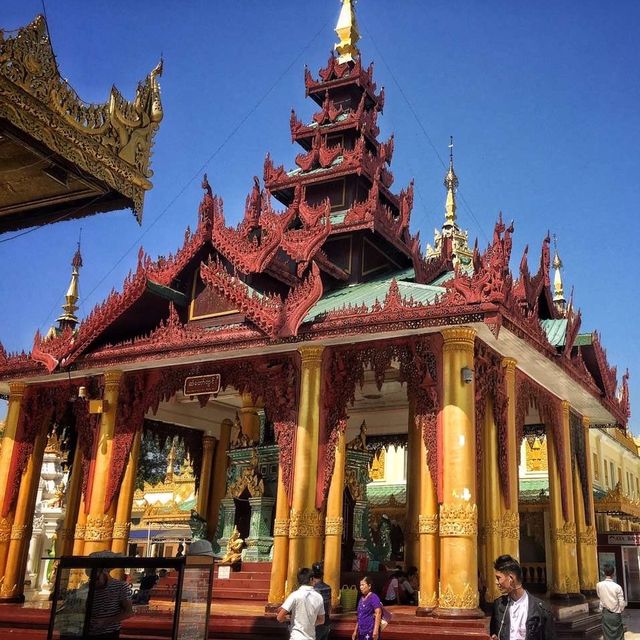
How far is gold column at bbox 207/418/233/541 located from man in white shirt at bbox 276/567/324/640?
13127 mm

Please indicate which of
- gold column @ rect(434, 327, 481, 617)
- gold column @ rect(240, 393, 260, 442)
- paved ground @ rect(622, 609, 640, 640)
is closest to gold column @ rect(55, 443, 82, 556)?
gold column @ rect(240, 393, 260, 442)

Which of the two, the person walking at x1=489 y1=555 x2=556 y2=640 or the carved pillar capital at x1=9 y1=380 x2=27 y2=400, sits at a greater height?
the carved pillar capital at x1=9 y1=380 x2=27 y2=400

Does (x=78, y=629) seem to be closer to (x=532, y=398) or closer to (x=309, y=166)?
(x=532, y=398)

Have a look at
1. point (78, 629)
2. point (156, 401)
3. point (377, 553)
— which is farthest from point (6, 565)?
point (78, 629)

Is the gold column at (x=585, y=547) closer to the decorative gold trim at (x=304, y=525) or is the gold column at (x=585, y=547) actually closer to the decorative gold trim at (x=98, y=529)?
the decorative gold trim at (x=304, y=525)

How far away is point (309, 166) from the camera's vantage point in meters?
19.5

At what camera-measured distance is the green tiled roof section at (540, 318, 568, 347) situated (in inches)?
580

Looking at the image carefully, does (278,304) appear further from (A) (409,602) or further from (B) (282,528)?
(A) (409,602)

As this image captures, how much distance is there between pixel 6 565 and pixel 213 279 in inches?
291

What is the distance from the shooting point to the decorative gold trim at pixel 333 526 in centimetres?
1268

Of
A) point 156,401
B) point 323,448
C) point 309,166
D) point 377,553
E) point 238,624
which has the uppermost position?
point 309,166

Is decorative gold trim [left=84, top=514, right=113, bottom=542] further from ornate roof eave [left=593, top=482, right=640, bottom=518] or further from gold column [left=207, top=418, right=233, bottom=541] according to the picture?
ornate roof eave [left=593, top=482, right=640, bottom=518]

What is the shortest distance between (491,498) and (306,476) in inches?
131

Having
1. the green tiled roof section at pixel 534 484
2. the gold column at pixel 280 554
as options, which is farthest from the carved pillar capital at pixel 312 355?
the green tiled roof section at pixel 534 484
